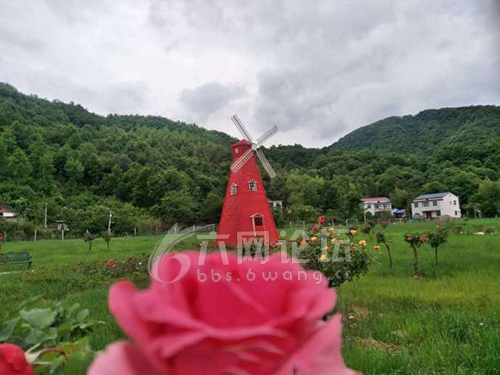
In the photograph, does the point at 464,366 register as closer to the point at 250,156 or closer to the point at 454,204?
the point at 250,156

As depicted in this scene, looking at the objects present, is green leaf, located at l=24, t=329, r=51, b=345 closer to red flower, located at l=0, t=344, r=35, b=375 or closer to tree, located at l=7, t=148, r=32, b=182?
red flower, located at l=0, t=344, r=35, b=375

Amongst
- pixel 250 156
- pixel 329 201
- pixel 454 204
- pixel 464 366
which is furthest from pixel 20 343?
pixel 454 204

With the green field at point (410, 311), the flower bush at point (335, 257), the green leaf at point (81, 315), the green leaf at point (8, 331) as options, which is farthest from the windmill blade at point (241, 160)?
the green leaf at point (8, 331)

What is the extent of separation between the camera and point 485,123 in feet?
161

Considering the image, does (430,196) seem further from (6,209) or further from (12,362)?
(12,362)

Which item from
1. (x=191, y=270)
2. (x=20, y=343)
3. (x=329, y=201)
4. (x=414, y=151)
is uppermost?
(x=414, y=151)

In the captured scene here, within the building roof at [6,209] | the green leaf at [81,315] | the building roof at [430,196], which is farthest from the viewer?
the building roof at [430,196]

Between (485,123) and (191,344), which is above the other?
(485,123)

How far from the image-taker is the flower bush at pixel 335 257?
4422 millimetres

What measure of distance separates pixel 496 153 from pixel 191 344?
50.0 meters

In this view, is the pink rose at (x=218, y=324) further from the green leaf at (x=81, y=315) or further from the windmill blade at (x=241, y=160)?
the windmill blade at (x=241, y=160)

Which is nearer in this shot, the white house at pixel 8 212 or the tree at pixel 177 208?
the tree at pixel 177 208

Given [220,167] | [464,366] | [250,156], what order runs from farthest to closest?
[220,167] < [250,156] < [464,366]

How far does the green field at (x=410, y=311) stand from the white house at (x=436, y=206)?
122 ft
